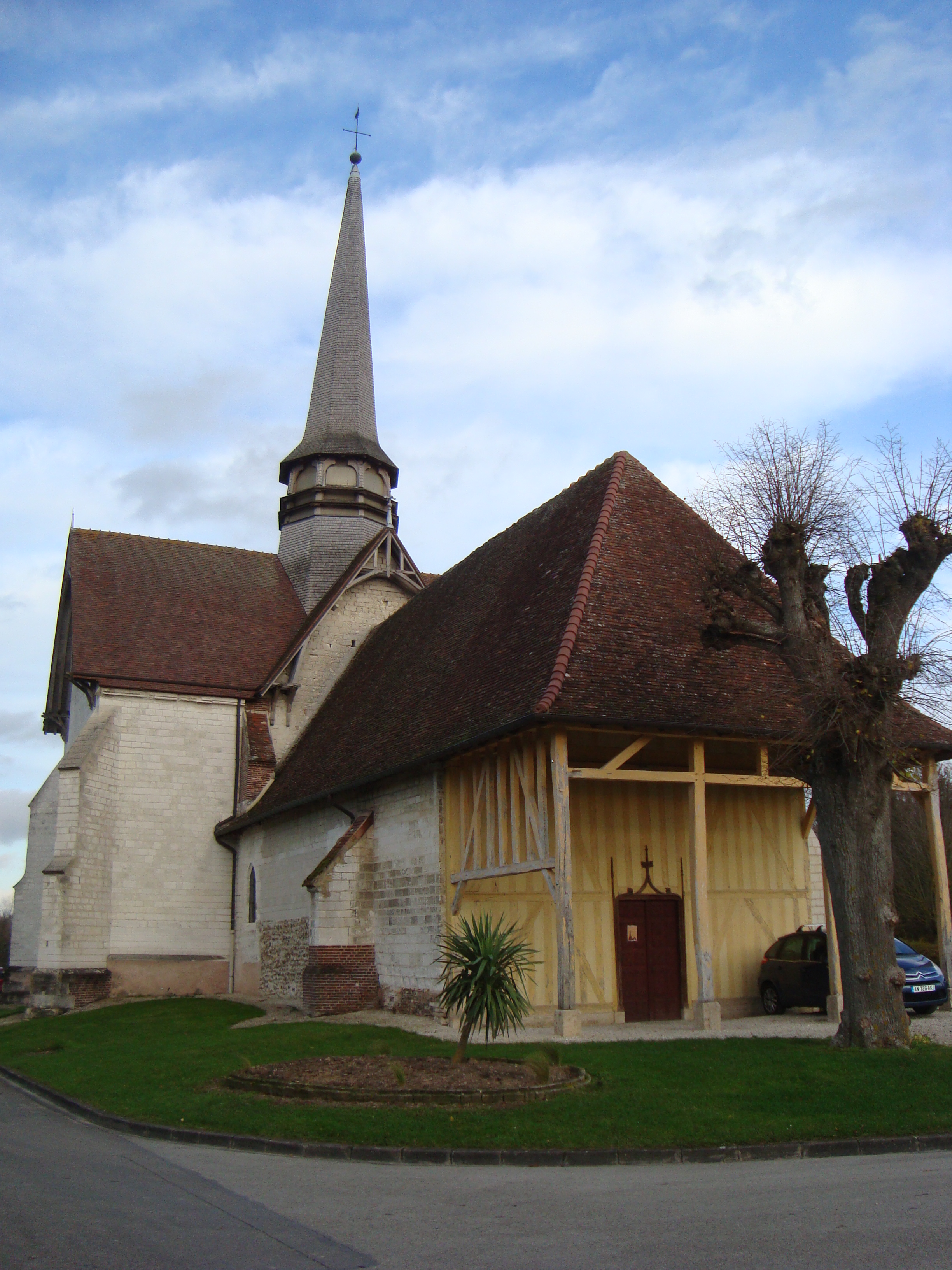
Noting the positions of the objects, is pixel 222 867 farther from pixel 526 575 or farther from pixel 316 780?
pixel 526 575

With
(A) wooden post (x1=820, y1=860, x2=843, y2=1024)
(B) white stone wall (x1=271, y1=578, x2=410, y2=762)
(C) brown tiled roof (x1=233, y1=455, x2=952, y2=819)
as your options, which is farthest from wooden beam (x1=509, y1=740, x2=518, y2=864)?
(B) white stone wall (x1=271, y1=578, x2=410, y2=762)

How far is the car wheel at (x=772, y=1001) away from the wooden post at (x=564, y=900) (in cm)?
424

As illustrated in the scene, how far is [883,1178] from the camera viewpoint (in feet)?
23.5

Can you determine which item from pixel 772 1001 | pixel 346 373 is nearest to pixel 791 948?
pixel 772 1001

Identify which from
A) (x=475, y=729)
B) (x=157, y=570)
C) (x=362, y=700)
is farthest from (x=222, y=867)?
(x=475, y=729)

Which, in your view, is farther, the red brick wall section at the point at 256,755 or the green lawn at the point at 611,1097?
the red brick wall section at the point at 256,755

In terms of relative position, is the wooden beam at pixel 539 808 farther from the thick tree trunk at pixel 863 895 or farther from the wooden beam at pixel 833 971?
the wooden beam at pixel 833 971

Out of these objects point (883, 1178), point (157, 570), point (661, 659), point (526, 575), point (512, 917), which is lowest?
point (883, 1178)

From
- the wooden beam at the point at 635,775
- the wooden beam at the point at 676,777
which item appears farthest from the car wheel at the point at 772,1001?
the wooden beam at the point at 635,775

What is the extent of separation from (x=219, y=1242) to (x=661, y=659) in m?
10.5

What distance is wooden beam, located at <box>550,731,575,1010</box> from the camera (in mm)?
13391

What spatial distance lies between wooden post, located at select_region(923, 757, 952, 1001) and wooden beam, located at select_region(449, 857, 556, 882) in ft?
19.6

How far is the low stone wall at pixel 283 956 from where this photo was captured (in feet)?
67.8

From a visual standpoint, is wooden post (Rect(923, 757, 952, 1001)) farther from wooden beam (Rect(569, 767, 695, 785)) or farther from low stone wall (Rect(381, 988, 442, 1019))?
low stone wall (Rect(381, 988, 442, 1019))
